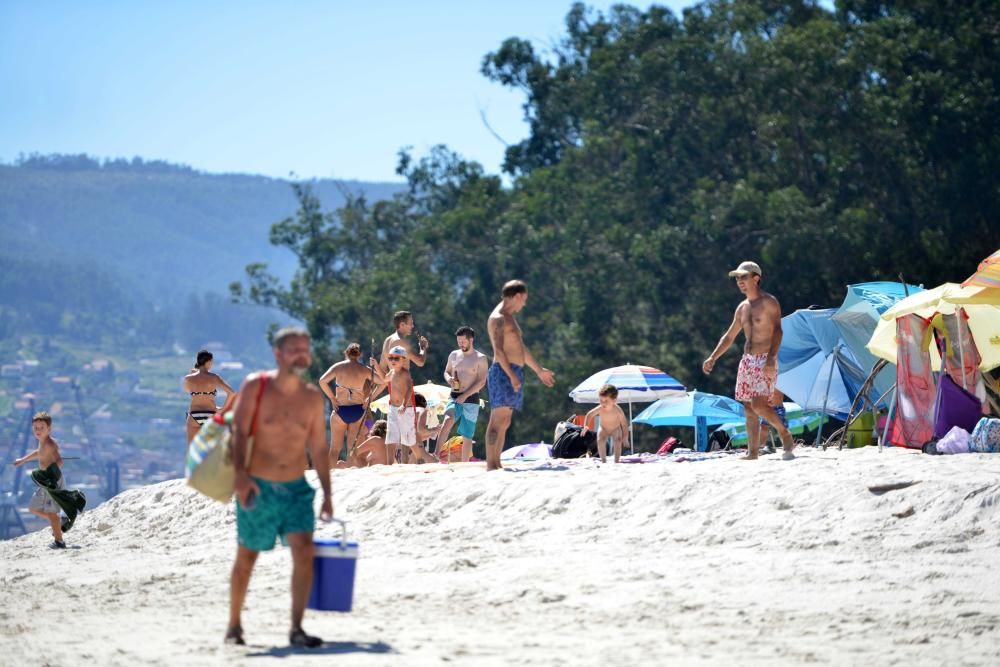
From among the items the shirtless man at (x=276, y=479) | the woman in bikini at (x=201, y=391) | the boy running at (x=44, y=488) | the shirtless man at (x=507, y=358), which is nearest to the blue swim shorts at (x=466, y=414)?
the woman in bikini at (x=201, y=391)

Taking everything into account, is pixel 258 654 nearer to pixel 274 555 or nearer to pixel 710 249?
pixel 274 555

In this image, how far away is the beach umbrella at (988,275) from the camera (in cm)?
1370

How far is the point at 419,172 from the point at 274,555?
45.6 metres

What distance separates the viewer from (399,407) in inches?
594

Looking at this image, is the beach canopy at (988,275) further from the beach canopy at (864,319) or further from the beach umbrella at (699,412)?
the beach umbrella at (699,412)

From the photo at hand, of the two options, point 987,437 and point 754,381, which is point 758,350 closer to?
point 754,381

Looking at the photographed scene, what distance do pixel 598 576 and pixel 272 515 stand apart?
258 centimetres

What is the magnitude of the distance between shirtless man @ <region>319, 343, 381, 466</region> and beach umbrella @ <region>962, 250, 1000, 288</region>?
5781 mm

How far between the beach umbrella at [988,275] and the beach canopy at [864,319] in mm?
3870

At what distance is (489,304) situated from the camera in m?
44.7

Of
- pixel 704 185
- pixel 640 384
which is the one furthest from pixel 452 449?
pixel 704 185

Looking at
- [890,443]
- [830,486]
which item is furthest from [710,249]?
[830,486]

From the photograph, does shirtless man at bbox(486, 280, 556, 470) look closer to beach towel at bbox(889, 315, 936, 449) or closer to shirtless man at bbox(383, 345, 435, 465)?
shirtless man at bbox(383, 345, 435, 465)

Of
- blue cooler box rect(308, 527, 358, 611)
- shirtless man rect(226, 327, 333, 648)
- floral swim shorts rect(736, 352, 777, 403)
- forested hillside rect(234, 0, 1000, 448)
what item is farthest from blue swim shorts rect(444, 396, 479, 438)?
forested hillside rect(234, 0, 1000, 448)
